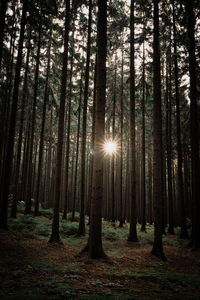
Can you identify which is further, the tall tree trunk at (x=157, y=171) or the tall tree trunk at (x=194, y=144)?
the tall tree trunk at (x=194, y=144)

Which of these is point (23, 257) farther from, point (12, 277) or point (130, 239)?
point (130, 239)

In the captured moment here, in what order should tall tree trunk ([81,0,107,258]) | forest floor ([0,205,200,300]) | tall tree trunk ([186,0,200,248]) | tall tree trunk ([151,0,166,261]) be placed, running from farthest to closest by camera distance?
1. tall tree trunk ([186,0,200,248])
2. tall tree trunk ([151,0,166,261])
3. tall tree trunk ([81,0,107,258])
4. forest floor ([0,205,200,300])

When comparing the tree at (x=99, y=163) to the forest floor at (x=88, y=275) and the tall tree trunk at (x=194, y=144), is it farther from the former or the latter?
the tall tree trunk at (x=194, y=144)

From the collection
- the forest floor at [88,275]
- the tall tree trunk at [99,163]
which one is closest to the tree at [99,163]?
the tall tree trunk at [99,163]

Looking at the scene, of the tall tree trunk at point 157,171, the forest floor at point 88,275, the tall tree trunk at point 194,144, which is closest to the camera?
the forest floor at point 88,275

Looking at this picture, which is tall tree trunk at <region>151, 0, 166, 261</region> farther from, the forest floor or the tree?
the tree

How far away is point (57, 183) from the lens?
9.73 metres

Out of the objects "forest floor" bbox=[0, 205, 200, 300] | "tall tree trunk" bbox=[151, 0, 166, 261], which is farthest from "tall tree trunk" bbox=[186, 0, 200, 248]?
"tall tree trunk" bbox=[151, 0, 166, 261]

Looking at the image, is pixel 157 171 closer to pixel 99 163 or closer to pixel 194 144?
pixel 99 163

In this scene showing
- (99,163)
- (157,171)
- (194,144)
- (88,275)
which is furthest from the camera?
(194,144)

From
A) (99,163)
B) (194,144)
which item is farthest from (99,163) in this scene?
(194,144)

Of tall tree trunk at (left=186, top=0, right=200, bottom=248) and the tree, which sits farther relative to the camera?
tall tree trunk at (left=186, top=0, right=200, bottom=248)

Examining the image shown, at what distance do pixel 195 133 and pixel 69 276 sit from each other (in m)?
9.23

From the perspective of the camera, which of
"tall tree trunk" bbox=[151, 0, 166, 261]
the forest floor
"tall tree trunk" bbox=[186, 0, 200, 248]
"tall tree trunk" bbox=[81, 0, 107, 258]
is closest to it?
the forest floor
